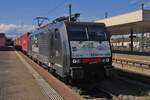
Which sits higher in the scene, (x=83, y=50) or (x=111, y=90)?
(x=83, y=50)

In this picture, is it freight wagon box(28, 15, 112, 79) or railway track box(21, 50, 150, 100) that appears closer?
railway track box(21, 50, 150, 100)

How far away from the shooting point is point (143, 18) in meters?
37.2

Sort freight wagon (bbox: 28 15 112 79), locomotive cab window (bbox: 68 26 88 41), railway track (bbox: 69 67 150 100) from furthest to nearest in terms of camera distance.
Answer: locomotive cab window (bbox: 68 26 88 41) → freight wagon (bbox: 28 15 112 79) → railway track (bbox: 69 67 150 100)

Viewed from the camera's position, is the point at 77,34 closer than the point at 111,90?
Yes

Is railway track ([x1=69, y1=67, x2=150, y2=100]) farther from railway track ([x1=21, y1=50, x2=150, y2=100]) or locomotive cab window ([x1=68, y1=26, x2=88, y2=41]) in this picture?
locomotive cab window ([x1=68, y1=26, x2=88, y2=41])

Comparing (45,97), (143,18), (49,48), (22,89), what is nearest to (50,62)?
(49,48)

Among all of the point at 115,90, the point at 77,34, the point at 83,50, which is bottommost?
the point at 115,90

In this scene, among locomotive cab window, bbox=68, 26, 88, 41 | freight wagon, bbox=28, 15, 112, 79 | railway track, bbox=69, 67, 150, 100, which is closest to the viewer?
railway track, bbox=69, 67, 150, 100

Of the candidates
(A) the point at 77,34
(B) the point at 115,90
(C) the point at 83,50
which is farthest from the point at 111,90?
(A) the point at 77,34

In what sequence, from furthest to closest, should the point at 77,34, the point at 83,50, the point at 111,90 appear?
the point at 111,90 → the point at 77,34 → the point at 83,50

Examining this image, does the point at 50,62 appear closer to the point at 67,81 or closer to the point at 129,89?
the point at 67,81

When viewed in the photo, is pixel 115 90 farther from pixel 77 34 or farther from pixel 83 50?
pixel 77 34

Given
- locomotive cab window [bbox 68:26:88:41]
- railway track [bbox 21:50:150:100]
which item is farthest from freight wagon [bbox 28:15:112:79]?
railway track [bbox 21:50:150:100]

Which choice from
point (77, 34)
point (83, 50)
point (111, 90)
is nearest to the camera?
point (83, 50)
